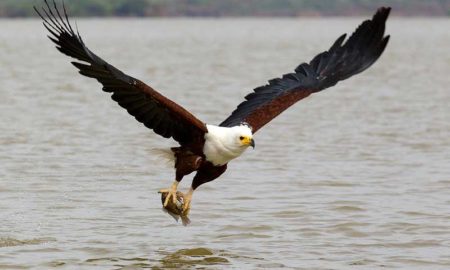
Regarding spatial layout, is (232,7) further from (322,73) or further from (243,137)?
(243,137)

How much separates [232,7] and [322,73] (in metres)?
126

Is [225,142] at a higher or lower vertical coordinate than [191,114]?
lower

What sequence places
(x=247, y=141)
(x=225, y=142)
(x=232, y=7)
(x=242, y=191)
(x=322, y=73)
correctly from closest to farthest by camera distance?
(x=247, y=141) → (x=225, y=142) → (x=322, y=73) → (x=242, y=191) → (x=232, y=7)

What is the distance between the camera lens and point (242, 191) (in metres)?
12.9

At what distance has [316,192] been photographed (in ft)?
42.2

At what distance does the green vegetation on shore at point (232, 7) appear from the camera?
116 m

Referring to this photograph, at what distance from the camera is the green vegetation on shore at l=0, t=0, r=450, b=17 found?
116 meters

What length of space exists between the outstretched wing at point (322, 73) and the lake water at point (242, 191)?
101 cm

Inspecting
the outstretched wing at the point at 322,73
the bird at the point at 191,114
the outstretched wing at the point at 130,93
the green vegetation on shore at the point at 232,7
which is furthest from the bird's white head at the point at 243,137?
the green vegetation on shore at the point at 232,7

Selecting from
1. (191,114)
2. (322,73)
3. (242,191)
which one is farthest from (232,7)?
(191,114)

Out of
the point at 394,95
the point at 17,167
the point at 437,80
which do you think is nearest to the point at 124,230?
the point at 17,167

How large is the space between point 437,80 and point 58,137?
14745 millimetres

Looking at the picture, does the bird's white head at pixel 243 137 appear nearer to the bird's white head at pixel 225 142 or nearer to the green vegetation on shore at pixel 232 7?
the bird's white head at pixel 225 142

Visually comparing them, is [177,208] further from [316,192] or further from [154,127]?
[316,192]
